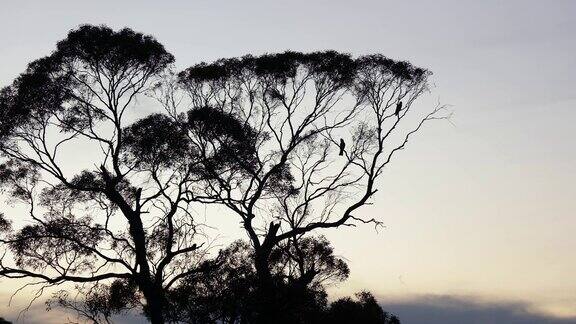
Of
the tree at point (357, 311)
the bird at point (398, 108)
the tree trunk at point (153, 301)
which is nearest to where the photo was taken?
the tree trunk at point (153, 301)

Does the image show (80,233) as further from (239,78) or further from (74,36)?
(239,78)

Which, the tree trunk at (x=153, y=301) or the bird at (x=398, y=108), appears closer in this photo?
the tree trunk at (x=153, y=301)

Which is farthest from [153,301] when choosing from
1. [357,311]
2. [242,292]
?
[357,311]

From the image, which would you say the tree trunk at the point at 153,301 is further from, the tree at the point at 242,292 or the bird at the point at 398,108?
the bird at the point at 398,108

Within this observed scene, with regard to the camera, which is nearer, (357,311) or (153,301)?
(153,301)

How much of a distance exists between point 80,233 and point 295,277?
10171 mm

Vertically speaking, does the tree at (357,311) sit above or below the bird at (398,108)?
below

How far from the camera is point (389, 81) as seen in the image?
3406cm

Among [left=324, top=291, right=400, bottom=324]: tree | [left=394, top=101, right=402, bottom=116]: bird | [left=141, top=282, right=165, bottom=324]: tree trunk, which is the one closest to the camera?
[left=141, top=282, right=165, bottom=324]: tree trunk

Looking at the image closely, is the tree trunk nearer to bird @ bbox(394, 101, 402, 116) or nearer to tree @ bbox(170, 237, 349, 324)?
tree @ bbox(170, 237, 349, 324)

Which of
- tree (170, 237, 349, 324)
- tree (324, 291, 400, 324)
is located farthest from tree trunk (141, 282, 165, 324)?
tree (324, 291, 400, 324)

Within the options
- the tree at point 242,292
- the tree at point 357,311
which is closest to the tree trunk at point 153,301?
the tree at point 242,292

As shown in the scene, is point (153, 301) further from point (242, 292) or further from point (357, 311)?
point (357, 311)

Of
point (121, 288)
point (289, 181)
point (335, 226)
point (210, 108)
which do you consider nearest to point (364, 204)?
point (335, 226)
